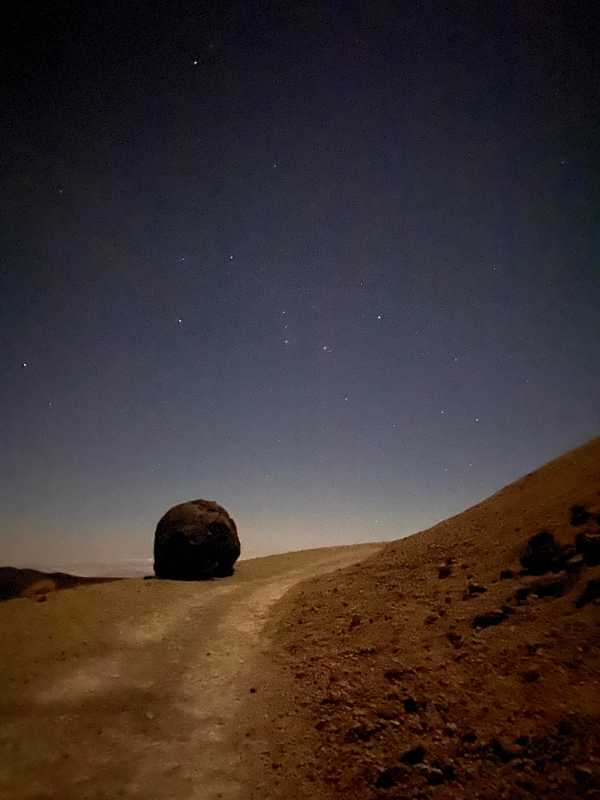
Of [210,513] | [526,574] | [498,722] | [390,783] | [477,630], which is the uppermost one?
[210,513]

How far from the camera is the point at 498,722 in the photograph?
21.7ft

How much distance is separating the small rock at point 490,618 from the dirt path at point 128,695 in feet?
17.5

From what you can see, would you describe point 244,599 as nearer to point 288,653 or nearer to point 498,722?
point 288,653

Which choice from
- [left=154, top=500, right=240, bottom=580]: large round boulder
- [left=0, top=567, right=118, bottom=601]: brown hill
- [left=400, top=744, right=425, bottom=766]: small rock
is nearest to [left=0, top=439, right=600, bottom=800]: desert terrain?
[left=400, top=744, right=425, bottom=766]: small rock

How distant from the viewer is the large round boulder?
22.2m

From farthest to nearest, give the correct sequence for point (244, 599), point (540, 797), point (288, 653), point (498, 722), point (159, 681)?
point (244, 599) < point (288, 653) < point (159, 681) < point (498, 722) < point (540, 797)

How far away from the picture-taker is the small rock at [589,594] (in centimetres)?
852

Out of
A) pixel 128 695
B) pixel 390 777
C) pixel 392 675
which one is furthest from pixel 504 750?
pixel 128 695

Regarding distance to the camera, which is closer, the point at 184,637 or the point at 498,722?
the point at 498,722

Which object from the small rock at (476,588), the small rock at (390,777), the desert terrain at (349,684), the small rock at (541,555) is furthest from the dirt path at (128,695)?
the small rock at (541,555)

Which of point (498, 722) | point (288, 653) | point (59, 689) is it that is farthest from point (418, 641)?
point (59, 689)

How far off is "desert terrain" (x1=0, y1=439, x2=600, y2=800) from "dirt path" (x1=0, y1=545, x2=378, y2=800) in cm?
4

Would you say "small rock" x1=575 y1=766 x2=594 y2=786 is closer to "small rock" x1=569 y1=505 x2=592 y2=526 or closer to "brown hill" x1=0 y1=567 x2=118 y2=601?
"small rock" x1=569 y1=505 x2=592 y2=526

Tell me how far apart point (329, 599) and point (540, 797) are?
957cm
